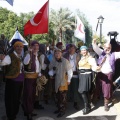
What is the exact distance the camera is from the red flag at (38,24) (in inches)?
258

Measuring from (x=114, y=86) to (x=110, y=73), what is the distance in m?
1.00

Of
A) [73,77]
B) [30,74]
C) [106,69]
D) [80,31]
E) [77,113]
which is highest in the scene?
[80,31]

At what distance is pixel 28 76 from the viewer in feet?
20.9

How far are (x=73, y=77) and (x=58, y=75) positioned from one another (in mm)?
623

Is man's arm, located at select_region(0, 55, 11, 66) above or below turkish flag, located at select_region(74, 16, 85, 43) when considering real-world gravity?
below

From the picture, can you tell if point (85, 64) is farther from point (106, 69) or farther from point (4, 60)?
point (4, 60)

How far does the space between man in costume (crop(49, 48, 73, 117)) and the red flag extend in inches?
26.0

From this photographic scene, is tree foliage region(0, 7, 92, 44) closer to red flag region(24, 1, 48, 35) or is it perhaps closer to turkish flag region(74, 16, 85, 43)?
turkish flag region(74, 16, 85, 43)

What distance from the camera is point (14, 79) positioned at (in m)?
6.11

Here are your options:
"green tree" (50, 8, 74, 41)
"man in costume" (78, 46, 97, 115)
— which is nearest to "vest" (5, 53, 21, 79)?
"man in costume" (78, 46, 97, 115)

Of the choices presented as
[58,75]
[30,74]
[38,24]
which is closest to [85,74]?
[58,75]

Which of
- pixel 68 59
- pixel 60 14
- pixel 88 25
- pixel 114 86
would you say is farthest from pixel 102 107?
pixel 88 25

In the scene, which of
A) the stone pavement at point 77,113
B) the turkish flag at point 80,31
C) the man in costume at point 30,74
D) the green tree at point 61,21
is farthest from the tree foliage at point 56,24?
the man in costume at point 30,74

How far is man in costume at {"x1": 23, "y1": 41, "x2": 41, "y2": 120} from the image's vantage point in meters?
6.32
